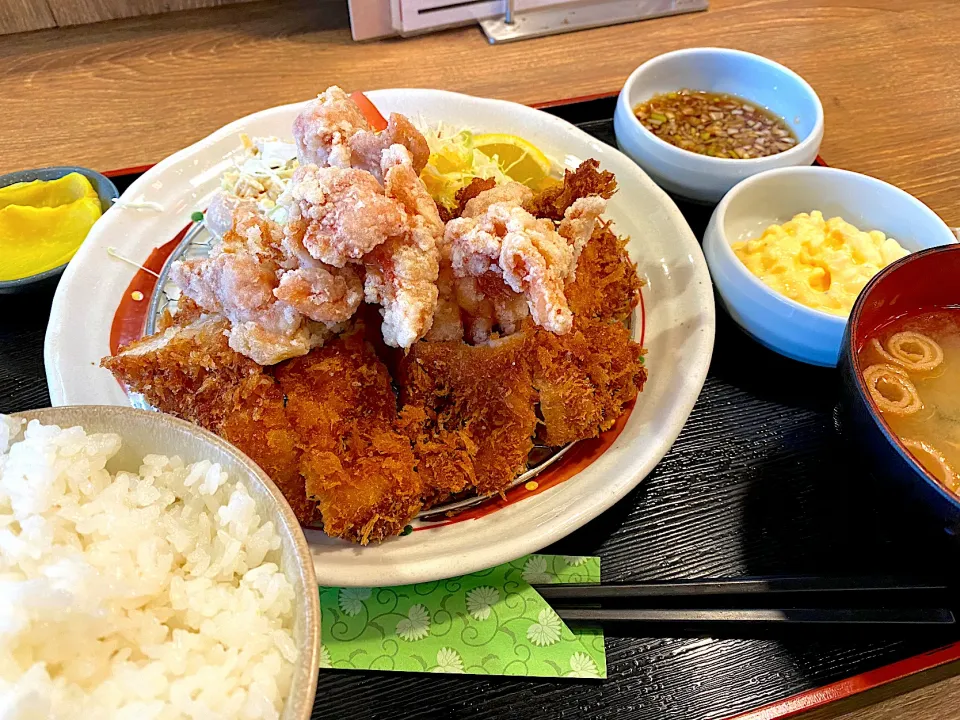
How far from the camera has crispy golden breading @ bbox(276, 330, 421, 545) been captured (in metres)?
1.44

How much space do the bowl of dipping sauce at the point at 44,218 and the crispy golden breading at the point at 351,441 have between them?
1.09 metres

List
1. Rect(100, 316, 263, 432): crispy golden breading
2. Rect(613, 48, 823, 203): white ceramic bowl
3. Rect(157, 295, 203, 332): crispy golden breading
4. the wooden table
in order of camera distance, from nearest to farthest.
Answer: Rect(100, 316, 263, 432): crispy golden breading
Rect(157, 295, 203, 332): crispy golden breading
Rect(613, 48, 823, 203): white ceramic bowl
the wooden table

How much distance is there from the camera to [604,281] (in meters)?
1.83

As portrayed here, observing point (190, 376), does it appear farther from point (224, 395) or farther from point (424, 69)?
point (424, 69)

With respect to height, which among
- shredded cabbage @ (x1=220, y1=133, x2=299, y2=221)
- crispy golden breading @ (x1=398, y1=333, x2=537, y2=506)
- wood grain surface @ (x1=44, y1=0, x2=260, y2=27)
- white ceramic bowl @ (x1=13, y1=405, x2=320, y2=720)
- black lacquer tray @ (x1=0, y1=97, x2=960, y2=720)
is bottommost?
black lacquer tray @ (x1=0, y1=97, x2=960, y2=720)

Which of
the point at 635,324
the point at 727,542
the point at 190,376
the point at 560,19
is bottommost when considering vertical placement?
the point at 727,542

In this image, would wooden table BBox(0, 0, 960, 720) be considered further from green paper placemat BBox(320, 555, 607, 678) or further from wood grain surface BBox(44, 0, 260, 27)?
green paper placemat BBox(320, 555, 607, 678)

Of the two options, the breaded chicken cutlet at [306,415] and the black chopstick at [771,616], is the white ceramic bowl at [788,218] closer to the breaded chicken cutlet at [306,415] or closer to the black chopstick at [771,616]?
the black chopstick at [771,616]

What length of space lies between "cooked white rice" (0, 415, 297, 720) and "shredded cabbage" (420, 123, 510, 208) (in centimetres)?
127

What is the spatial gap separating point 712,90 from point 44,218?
8.78 ft

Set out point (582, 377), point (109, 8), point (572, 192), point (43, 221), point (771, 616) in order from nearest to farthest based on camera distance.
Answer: point (771, 616)
point (582, 377)
point (572, 192)
point (43, 221)
point (109, 8)

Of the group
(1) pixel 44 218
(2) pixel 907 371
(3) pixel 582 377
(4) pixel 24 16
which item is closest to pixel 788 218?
(2) pixel 907 371

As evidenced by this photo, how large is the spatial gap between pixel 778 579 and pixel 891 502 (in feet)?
1.00

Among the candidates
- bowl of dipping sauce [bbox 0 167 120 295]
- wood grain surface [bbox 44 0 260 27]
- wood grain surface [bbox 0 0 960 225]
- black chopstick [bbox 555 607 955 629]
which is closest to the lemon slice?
wood grain surface [bbox 0 0 960 225]
